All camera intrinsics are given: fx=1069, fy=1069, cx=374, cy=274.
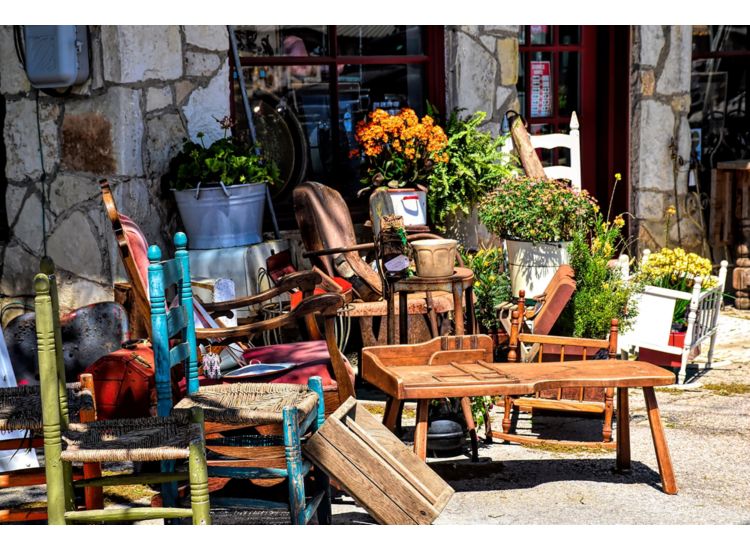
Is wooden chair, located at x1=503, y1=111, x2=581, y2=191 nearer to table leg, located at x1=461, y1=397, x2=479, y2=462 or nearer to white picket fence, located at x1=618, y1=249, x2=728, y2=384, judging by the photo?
white picket fence, located at x1=618, y1=249, x2=728, y2=384

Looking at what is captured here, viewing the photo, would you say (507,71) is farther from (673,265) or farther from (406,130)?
(673,265)

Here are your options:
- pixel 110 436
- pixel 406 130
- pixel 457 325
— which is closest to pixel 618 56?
pixel 406 130

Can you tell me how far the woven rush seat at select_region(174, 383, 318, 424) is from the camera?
3.64m

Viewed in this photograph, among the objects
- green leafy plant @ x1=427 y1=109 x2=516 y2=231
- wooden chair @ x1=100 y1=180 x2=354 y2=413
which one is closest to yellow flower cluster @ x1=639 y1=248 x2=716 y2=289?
green leafy plant @ x1=427 y1=109 x2=516 y2=231

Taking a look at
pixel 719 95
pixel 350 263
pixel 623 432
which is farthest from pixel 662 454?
pixel 719 95

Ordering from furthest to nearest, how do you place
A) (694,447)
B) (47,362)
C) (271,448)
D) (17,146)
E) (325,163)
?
(325,163)
(17,146)
(694,447)
(271,448)
(47,362)

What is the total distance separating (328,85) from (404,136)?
75cm

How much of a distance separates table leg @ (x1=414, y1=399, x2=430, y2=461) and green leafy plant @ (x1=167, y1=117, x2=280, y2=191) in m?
2.41

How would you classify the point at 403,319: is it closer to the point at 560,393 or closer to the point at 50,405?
the point at 560,393

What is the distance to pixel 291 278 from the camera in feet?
16.6

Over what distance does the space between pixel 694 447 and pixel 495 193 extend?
2092 millimetres

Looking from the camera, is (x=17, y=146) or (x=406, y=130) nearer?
(x=17, y=146)

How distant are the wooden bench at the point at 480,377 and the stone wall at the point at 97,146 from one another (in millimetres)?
2202

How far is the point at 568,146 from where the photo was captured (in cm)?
769
